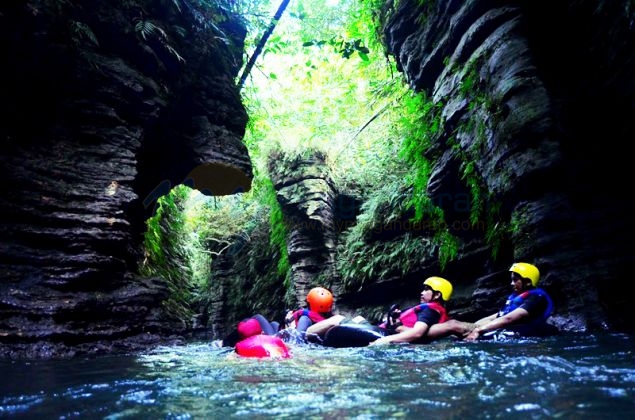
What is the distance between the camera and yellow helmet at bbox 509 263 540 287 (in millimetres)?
6000

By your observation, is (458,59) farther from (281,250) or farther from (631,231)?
(281,250)

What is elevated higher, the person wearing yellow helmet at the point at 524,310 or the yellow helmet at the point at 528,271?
the yellow helmet at the point at 528,271

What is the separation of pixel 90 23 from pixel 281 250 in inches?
412

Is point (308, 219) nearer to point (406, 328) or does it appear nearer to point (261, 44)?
point (261, 44)

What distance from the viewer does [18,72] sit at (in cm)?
578

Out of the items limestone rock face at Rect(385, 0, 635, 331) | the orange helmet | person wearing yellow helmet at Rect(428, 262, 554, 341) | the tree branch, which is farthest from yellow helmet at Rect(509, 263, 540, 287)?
the tree branch

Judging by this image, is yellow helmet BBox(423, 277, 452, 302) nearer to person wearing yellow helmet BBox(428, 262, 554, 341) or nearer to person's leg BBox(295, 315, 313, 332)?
person wearing yellow helmet BBox(428, 262, 554, 341)

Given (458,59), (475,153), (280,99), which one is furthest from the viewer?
(280,99)

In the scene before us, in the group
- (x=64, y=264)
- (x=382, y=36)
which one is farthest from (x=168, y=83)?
(x=382, y=36)

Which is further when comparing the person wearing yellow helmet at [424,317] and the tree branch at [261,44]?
the tree branch at [261,44]

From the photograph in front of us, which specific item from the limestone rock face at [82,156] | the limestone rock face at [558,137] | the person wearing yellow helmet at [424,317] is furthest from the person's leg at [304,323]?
the limestone rock face at [558,137]

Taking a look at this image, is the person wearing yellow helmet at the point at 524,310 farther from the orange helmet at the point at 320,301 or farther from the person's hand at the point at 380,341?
the orange helmet at the point at 320,301

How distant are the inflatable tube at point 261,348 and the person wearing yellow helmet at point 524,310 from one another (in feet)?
9.89

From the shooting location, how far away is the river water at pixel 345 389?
195 centimetres
